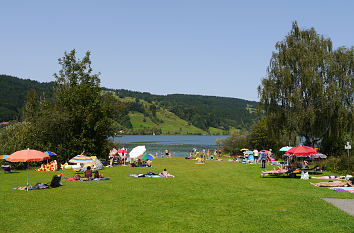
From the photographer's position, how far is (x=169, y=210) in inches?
506

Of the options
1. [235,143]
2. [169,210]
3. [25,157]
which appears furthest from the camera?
[235,143]

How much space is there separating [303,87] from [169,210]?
1182 inches

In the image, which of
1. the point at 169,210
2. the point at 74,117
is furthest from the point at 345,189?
the point at 74,117

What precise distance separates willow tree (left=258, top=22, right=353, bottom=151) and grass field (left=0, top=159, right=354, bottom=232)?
67.9 ft

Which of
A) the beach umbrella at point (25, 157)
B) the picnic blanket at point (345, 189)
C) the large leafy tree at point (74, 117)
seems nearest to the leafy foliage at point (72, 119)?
the large leafy tree at point (74, 117)

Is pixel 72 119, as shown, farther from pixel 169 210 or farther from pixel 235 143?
pixel 235 143

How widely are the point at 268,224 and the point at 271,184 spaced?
33.9 feet

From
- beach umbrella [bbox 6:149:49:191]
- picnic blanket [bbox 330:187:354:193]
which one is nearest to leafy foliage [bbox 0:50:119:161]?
beach umbrella [bbox 6:149:49:191]

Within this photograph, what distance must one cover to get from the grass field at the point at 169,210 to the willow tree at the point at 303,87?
20704 millimetres

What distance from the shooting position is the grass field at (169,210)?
10586 mm

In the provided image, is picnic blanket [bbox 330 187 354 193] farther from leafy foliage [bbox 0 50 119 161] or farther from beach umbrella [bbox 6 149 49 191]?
leafy foliage [bbox 0 50 119 161]

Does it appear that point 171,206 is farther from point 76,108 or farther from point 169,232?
point 76,108

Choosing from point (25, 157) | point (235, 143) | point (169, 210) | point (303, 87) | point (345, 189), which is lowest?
point (169, 210)

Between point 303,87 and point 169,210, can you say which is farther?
point 303,87
